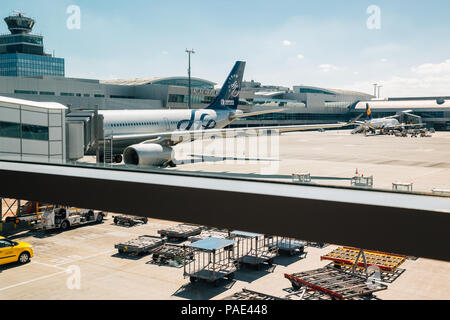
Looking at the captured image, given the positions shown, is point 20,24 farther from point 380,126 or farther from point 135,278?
point 380,126

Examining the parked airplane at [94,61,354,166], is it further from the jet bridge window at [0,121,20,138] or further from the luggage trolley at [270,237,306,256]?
the luggage trolley at [270,237,306,256]

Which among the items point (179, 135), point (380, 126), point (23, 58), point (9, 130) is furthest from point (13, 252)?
point (380, 126)

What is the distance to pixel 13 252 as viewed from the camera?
659 inches

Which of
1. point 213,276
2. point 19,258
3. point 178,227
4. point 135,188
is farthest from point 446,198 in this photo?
point 178,227

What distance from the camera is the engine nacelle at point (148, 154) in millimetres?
22859

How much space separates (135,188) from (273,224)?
2.21 meters

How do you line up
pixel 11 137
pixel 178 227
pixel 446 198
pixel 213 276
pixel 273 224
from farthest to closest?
pixel 178 227 → pixel 213 276 → pixel 11 137 → pixel 273 224 → pixel 446 198

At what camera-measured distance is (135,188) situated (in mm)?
6242

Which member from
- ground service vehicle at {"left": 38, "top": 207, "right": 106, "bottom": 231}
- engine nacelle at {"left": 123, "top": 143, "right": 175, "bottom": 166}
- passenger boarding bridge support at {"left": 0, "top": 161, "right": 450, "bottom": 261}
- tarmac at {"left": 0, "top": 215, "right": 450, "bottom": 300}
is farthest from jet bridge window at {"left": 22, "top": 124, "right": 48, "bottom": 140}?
engine nacelle at {"left": 123, "top": 143, "right": 175, "bottom": 166}

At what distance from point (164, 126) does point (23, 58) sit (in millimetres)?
41886

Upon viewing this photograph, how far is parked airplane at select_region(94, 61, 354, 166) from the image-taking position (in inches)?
933

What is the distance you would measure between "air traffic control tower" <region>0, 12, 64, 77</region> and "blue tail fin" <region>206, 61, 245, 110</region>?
98.1 ft

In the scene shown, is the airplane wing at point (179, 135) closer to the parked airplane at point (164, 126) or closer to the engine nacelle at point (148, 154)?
the parked airplane at point (164, 126)

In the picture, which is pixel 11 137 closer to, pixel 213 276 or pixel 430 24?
pixel 213 276
